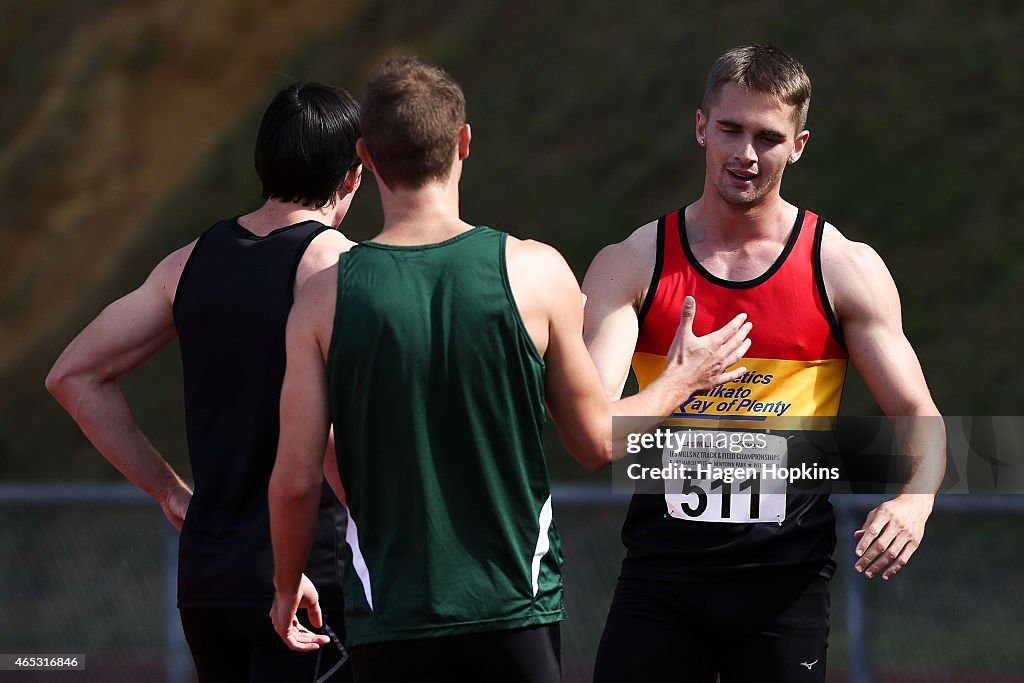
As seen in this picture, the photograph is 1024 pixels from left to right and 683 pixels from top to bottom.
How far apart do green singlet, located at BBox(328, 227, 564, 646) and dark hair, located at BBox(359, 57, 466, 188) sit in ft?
0.60

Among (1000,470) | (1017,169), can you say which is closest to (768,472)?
(1000,470)

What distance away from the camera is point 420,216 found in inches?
127

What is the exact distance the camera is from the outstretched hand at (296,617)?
11.1ft

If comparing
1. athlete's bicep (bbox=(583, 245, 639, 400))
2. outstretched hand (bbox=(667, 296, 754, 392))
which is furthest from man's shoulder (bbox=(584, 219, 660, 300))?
outstretched hand (bbox=(667, 296, 754, 392))

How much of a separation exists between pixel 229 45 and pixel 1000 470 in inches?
755

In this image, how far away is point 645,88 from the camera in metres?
16.7

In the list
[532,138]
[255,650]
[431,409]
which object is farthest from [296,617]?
[532,138]

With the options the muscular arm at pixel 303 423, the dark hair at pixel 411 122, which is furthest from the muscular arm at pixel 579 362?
the muscular arm at pixel 303 423

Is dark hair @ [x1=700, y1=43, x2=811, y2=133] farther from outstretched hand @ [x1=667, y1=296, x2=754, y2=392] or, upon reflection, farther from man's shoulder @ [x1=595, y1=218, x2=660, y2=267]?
outstretched hand @ [x1=667, y1=296, x2=754, y2=392]

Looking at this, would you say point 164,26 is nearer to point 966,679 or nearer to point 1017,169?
point 1017,169

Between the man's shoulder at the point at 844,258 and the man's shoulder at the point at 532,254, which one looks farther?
the man's shoulder at the point at 844,258

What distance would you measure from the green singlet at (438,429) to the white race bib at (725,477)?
1.19 m

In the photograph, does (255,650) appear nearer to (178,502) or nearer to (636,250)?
(178,502)

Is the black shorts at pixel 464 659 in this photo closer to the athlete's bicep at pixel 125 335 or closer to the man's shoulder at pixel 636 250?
the athlete's bicep at pixel 125 335
